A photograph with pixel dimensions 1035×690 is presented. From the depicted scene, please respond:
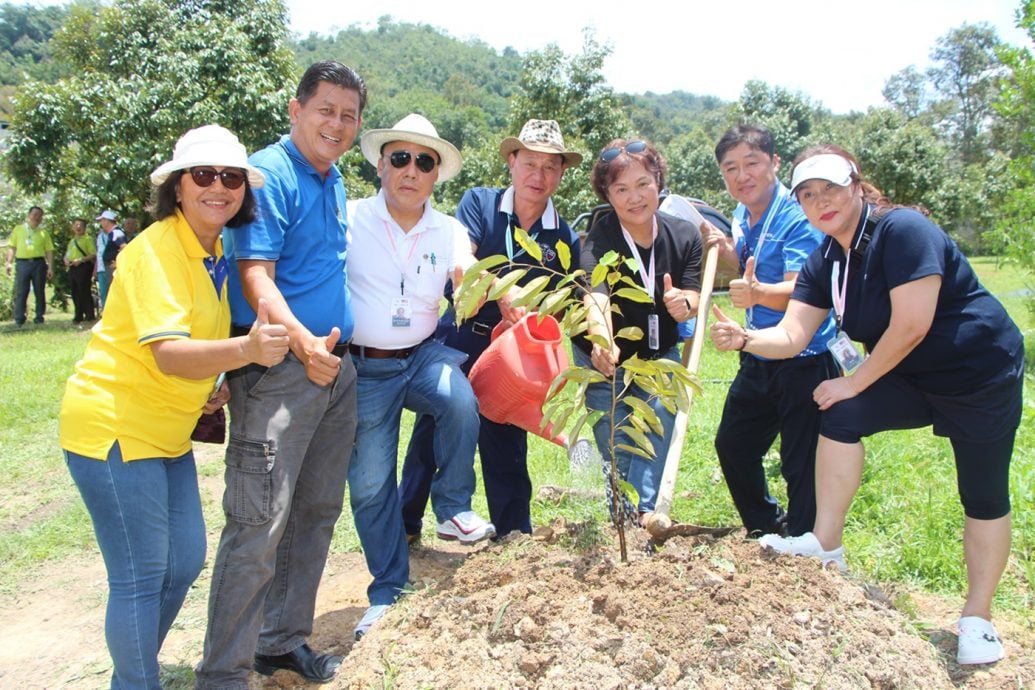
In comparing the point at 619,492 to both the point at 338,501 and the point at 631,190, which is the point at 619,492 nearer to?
the point at 338,501

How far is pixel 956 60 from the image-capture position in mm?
48219

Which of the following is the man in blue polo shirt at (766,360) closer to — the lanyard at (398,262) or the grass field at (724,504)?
the grass field at (724,504)

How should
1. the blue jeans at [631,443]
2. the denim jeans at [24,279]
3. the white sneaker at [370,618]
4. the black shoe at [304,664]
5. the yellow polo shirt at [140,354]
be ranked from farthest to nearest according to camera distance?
1. the denim jeans at [24,279]
2. the blue jeans at [631,443]
3. the white sneaker at [370,618]
4. the black shoe at [304,664]
5. the yellow polo shirt at [140,354]

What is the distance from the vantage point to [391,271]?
3158 millimetres

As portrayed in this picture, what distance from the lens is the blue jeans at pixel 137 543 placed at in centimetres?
234

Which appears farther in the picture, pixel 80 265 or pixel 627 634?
pixel 80 265

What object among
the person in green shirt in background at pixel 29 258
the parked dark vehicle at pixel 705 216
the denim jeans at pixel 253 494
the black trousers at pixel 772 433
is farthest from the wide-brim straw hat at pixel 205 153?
the person in green shirt in background at pixel 29 258

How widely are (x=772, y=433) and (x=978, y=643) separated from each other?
1249 millimetres

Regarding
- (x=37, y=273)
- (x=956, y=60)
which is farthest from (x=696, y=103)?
(x=37, y=273)

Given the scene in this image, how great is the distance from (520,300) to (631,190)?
1.12 meters

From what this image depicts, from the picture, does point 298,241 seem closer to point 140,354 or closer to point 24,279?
point 140,354

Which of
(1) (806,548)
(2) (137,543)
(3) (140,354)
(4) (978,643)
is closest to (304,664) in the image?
(2) (137,543)

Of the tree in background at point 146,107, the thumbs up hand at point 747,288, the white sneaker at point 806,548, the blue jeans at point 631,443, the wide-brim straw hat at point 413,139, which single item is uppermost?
the tree in background at point 146,107

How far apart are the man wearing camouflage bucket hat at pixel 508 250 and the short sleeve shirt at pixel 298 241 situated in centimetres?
84
